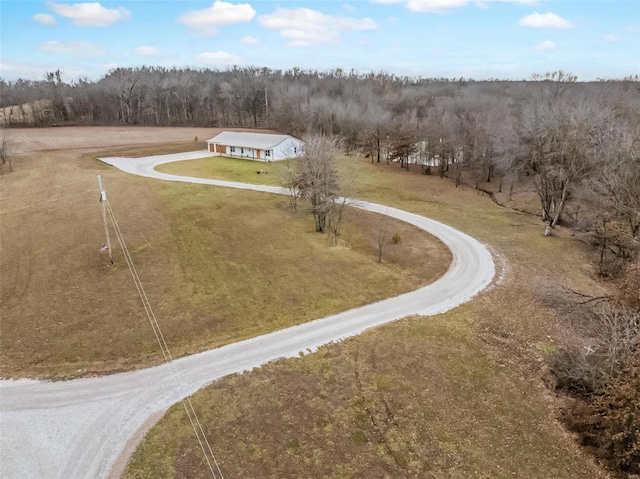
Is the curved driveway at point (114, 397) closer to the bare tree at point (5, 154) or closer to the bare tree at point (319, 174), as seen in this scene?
the bare tree at point (319, 174)

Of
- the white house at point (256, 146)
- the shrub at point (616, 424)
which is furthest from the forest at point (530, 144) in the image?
the white house at point (256, 146)

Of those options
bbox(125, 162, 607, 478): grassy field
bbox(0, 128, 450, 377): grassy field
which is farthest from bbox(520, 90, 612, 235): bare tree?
bbox(125, 162, 607, 478): grassy field

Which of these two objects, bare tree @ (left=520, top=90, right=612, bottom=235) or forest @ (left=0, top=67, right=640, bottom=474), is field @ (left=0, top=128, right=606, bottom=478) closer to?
forest @ (left=0, top=67, right=640, bottom=474)

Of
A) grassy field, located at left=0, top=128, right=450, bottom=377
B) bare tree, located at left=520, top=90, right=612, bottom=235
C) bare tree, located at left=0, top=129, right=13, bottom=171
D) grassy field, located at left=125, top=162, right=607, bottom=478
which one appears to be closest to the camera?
grassy field, located at left=125, top=162, right=607, bottom=478

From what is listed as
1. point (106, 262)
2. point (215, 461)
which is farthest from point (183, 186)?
point (215, 461)

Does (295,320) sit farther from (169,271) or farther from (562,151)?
(562,151)

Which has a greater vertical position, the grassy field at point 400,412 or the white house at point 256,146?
the white house at point 256,146

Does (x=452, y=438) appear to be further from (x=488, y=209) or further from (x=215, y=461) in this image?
(x=488, y=209)

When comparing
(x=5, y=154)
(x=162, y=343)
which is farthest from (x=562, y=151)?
(x=5, y=154)
